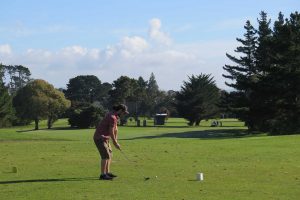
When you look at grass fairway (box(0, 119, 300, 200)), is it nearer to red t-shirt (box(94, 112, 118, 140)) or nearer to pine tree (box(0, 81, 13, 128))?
red t-shirt (box(94, 112, 118, 140))

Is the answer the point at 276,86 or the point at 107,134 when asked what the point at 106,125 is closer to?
the point at 107,134

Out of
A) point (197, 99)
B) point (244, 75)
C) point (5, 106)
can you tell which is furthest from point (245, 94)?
point (5, 106)

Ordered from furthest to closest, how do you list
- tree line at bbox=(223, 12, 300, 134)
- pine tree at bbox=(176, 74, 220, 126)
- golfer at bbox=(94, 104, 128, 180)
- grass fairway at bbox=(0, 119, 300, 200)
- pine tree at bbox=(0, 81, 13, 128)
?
pine tree at bbox=(176, 74, 220, 126) → pine tree at bbox=(0, 81, 13, 128) → tree line at bbox=(223, 12, 300, 134) → golfer at bbox=(94, 104, 128, 180) → grass fairway at bbox=(0, 119, 300, 200)

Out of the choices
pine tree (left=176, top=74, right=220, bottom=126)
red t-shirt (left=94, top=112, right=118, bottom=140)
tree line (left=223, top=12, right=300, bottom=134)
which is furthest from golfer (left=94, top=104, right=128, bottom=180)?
pine tree (left=176, top=74, right=220, bottom=126)

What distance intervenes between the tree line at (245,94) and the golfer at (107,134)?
3971 centimetres

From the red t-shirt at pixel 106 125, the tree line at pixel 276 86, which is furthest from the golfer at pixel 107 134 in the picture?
the tree line at pixel 276 86

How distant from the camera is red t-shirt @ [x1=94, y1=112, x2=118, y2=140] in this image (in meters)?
15.4

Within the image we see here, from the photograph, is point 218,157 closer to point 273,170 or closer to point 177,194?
point 273,170

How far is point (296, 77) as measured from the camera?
54.6 m

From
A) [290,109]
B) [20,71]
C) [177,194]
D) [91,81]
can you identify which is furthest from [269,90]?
[20,71]

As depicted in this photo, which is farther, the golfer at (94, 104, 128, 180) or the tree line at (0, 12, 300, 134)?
the tree line at (0, 12, 300, 134)

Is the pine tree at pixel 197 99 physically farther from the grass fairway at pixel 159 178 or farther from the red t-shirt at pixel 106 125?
the red t-shirt at pixel 106 125

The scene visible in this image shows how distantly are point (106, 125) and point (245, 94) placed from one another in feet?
173

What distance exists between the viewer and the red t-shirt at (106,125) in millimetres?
15412
